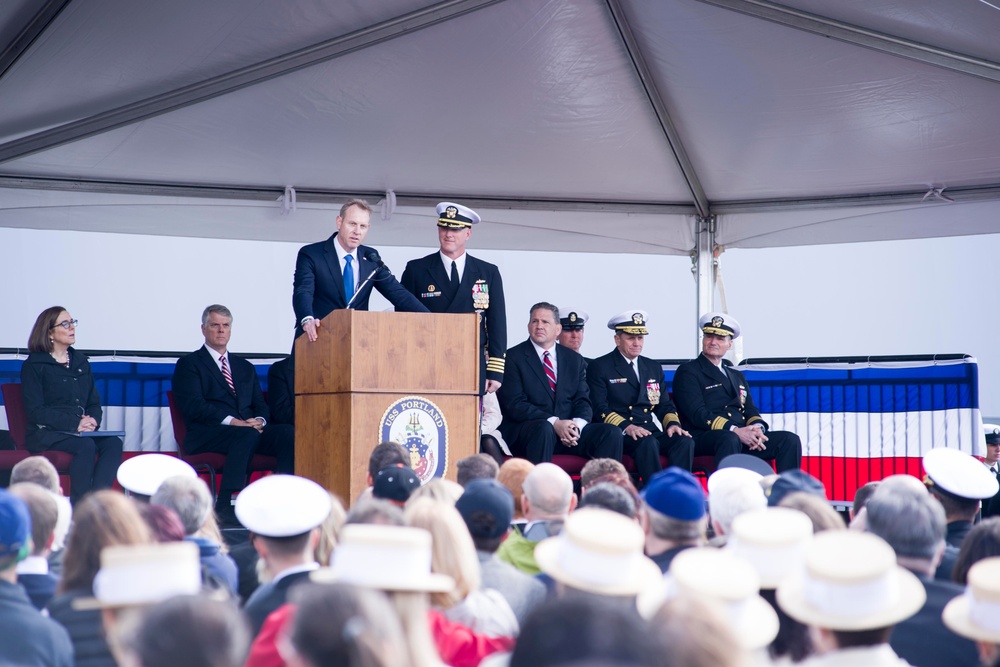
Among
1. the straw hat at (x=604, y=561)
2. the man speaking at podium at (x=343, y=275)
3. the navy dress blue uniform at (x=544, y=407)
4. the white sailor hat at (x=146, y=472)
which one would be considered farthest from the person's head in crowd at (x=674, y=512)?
the navy dress blue uniform at (x=544, y=407)

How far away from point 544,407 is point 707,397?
4.22 feet

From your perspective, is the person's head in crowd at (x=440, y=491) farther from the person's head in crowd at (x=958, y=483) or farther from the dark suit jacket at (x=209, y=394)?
the dark suit jacket at (x=209, y=394)

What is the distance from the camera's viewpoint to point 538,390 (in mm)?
7324

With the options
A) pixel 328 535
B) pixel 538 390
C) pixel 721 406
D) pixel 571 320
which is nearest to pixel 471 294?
pixel 538 390

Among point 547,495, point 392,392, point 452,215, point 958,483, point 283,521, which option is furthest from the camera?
point 452,215

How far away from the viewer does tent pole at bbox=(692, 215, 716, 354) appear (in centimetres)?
824

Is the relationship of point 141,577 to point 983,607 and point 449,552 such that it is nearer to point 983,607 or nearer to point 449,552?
point 449,552

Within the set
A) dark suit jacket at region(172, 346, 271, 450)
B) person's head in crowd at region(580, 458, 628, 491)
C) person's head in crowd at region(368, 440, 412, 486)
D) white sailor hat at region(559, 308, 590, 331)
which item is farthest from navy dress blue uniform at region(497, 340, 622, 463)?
person's head in crowd at region(368, 440, 412, 486)

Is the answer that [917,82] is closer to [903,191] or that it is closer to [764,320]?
[903,191]

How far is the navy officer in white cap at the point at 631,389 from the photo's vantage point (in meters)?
7.54

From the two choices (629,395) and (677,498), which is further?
(629,395)

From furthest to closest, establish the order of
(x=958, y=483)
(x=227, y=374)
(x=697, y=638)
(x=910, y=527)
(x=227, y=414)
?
(x=227, y=374) → (x=227, y=414) → (x=958, y=483) → (x=910, y=527) → (x=697, y=638)

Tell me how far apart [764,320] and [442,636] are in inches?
395

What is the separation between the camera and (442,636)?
2.35 m
